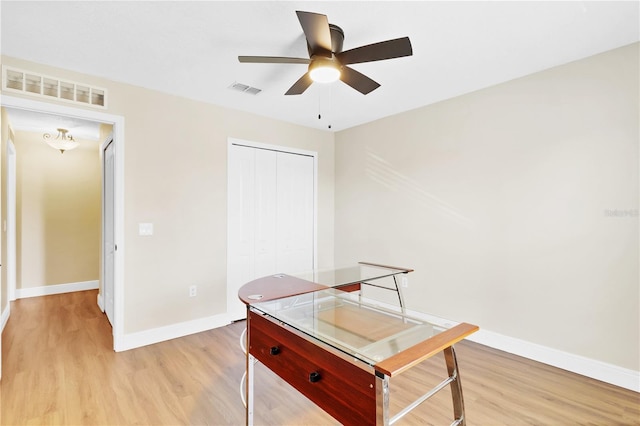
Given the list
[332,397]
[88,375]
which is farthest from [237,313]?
[332,397]

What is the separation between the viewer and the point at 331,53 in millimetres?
1987

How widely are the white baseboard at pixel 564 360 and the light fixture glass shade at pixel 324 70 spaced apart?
1.64m

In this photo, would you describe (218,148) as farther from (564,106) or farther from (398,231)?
(564,106)

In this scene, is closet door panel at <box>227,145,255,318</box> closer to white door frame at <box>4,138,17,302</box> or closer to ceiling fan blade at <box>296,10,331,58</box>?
ceiling fan blade at <box>296,10,331,58</box>

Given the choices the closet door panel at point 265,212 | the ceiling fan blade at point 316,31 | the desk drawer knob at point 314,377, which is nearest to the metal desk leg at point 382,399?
the desk drawer knob at point 314,377

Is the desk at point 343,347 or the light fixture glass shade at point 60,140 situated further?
the light fixture glass shade at point 60,140

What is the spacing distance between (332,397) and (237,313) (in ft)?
9.42

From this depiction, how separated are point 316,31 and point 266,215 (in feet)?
8.88

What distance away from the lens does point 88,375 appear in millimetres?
2555

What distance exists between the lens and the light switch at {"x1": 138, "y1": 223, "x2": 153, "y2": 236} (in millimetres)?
3150

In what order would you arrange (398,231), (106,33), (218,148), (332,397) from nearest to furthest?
(332,397)
(106,33)
(218,148)
(398,231)

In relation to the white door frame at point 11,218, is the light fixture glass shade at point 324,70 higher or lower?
higher

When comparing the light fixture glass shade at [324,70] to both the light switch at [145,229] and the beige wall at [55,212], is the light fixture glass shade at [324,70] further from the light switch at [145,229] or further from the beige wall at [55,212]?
the beige wall at [55,212]

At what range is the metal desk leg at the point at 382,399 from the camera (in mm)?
1002
